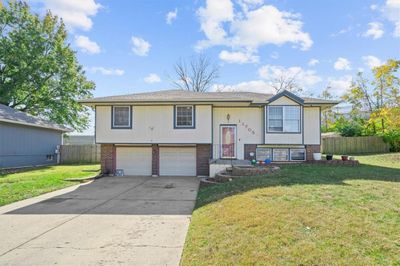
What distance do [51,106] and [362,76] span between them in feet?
101

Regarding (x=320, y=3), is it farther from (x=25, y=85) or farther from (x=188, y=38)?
(x=25, y=85)

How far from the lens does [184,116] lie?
1497 cm

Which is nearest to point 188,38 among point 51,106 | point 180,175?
point 180,175

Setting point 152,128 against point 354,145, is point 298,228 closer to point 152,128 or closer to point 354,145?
point 152,128

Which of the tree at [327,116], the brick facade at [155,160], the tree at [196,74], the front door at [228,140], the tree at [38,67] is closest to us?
the brick facade at [155,160]

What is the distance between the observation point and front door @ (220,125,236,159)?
51.1ft

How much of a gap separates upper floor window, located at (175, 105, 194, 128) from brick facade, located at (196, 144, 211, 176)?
1444mm

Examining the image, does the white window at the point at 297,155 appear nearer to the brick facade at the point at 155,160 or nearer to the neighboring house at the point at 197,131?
the neighboring house at the point at 197,131

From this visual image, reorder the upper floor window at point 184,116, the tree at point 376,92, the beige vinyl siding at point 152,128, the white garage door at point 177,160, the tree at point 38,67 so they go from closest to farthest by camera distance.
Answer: the beige vinyl siding at point 152,128, the upper floor window at point 184,116, the white garage door at point 177,160, the tree at point 376,92, the tree at point 38,67

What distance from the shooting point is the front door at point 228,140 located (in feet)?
51.1

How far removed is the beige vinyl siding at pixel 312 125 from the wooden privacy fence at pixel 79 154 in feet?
55.0

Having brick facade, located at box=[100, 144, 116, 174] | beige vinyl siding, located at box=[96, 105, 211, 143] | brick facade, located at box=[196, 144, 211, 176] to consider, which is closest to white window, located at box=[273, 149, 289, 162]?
brick facade, located at box=[196, 144, 211, 176]

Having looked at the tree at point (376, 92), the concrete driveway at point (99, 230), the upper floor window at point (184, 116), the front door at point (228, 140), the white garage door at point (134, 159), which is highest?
the tree at point (376, 92)

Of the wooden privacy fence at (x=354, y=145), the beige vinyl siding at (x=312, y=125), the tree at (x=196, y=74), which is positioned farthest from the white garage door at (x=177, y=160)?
the tree at (x=196, y=74)
